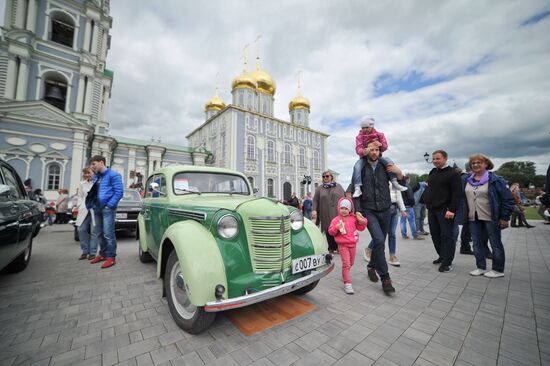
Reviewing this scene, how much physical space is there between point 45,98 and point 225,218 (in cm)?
2652

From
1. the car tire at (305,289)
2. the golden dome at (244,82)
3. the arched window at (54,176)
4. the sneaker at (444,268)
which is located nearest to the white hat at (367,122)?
the car tire at (305,289)

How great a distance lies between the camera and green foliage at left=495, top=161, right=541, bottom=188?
186 ft

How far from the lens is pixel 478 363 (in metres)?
1.64

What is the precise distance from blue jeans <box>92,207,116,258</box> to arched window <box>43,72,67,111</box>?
22.4 metres

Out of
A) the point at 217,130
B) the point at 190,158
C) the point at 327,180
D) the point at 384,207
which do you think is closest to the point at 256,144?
the point at 217,130

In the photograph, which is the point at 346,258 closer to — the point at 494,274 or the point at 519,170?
the point at 494,274

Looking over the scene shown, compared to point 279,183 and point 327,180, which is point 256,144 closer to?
point 279,183

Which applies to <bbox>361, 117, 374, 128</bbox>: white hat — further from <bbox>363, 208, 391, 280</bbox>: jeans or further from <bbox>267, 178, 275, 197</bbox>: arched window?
<bbox>267, 178, 275, 197</bbox>: arched window

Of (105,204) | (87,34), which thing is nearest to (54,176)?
(87,34)

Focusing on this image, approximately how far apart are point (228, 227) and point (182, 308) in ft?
3.25

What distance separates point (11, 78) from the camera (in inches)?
646

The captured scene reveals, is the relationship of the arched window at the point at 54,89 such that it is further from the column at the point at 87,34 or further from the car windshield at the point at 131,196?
the car windshield at the point at 131,196

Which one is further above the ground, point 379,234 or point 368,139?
point 368,139

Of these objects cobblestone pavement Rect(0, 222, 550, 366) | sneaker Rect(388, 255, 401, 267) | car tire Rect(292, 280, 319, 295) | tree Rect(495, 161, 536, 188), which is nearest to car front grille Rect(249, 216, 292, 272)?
cobblestone pavement Rect(0, 222, 550, 366)
